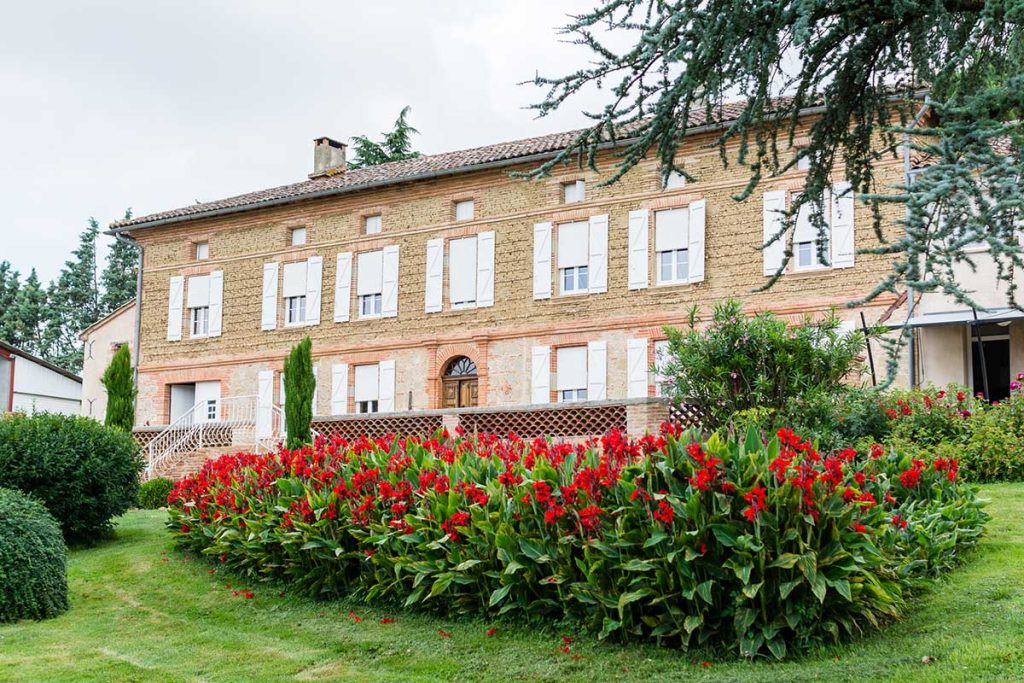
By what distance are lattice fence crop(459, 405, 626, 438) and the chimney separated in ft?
47.0

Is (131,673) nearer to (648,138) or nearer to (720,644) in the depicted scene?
(720,644)

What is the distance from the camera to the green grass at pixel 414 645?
6.11 meters

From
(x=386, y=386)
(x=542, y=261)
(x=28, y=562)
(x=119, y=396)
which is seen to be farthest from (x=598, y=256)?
(x=28, y=562)

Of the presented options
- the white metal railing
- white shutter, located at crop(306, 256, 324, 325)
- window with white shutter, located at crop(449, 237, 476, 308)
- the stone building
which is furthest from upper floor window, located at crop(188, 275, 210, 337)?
window with white shutter, located at crop(449, 237, 476, 308)

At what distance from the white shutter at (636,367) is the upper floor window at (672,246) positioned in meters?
1.46

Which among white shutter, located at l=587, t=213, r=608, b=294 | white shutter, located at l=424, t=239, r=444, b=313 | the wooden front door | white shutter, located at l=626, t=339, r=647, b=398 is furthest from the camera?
white shutter, located at l=424, t=239, r=444, b=313

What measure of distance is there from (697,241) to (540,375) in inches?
181

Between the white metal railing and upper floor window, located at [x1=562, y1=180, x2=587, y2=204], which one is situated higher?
upper floor window, located at [x1=562, y1=180, x2=587, y2=204]

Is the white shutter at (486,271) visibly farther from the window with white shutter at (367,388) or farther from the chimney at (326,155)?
the chimney at (326,155)

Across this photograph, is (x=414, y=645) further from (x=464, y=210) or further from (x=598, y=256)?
(x=464, y=210)

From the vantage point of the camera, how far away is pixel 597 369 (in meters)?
24.1

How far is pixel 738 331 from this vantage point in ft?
44.3

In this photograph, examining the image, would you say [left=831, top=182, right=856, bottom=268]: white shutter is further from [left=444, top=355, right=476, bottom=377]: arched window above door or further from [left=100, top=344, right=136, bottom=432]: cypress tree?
Result: [left=100, top=344, right=136, bottom=432]: cypress tree

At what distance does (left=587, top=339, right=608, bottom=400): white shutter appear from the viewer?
24.0m
